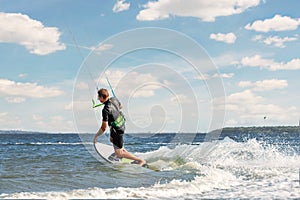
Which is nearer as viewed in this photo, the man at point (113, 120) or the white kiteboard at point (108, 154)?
the man at point (113, 120)

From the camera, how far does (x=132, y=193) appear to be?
866 centimetres

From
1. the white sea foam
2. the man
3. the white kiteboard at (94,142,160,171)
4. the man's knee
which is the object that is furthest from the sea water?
the man

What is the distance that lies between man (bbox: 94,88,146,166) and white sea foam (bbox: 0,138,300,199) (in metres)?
2.04

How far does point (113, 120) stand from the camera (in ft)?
37.8

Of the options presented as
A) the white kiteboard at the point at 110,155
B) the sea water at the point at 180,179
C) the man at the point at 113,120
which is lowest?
the sea water at the point at 180,179

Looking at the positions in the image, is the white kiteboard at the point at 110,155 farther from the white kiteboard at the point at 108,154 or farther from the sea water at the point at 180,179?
the sea water at the point at 180,179

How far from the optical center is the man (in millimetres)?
11088

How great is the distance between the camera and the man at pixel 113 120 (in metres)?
11.1

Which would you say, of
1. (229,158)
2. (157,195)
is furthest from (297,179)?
(229,158)

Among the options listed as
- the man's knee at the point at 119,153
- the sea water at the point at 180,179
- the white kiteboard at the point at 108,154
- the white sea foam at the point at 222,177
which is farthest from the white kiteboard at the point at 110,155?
the white sea foam at the point at 222,177

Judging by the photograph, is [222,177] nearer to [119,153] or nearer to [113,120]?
[119,153]

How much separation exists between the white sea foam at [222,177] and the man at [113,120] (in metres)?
2.04

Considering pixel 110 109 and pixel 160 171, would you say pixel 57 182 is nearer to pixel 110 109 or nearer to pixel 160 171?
pixel 110 109

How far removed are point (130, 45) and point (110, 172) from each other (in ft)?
18.7
